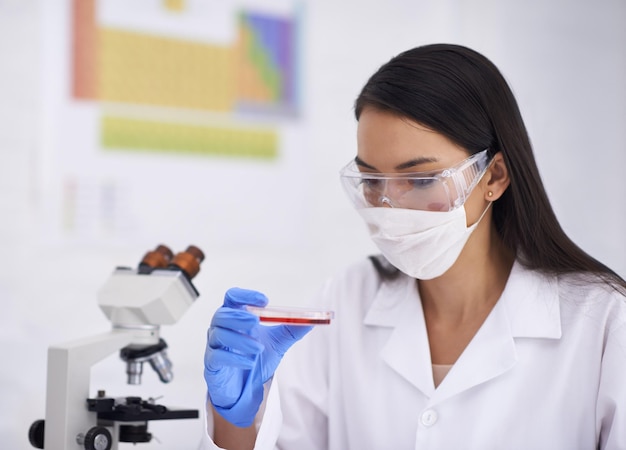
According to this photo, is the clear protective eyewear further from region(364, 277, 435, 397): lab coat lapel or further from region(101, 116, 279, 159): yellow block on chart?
region(101, 116, 279, 159): yellow block on chart

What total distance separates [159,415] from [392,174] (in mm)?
642

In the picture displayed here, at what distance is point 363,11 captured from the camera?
277 centimetres

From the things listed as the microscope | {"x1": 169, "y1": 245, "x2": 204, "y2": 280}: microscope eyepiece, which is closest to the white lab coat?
the microscope

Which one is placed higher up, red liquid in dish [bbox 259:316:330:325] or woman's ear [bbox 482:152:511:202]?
woman's ear [bbox 482:152:511:202]

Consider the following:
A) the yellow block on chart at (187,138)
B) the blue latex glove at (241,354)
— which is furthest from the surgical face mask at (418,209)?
the yellow block on chart at (187,138)

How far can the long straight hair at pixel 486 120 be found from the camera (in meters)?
1.43

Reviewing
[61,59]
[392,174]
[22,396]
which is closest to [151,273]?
[392,174]

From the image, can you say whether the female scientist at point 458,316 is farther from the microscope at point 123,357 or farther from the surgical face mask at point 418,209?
the microscope at point 123,357

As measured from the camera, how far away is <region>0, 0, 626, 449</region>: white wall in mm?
2059

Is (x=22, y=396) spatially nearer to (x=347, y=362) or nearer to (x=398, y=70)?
(x=347, y=362)

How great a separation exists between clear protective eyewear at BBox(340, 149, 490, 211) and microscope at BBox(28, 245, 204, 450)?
39 centimetres

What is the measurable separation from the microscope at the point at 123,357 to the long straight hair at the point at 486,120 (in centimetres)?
55

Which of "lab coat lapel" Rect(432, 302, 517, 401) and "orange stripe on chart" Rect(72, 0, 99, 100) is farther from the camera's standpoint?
"orange stripe on chart" Rect(72, 0, 99, 100)

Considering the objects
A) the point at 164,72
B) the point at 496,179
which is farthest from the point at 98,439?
the point at 164,72
